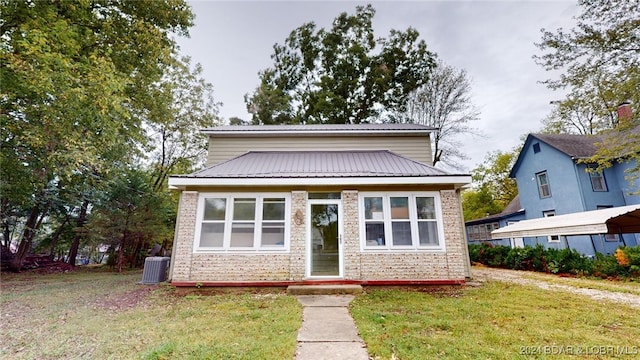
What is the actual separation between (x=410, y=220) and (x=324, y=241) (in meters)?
2.57

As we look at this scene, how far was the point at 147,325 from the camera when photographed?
15.6 feet

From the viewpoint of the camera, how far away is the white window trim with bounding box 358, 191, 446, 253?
7699 millimetres

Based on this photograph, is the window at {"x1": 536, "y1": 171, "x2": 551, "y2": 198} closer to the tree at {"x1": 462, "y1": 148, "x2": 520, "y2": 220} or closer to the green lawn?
the tree at {"x1": 462, "y1": 148, "x2": 520, "y2": 220}

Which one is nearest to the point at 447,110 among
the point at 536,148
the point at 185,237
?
the point at 536,148

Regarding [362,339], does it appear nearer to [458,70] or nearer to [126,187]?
[126,187]

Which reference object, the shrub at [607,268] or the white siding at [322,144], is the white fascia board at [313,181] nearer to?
the white siding at [322,144]

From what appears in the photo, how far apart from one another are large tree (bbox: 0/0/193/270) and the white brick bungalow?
322cm

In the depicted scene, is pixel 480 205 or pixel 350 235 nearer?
pixel 350 235

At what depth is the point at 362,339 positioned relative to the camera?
13.1ft

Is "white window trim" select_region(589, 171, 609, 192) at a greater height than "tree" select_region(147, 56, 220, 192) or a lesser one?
lesser

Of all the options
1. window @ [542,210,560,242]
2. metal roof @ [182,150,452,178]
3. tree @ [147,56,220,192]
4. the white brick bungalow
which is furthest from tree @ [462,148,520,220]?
tree @ [147,56,220,192]

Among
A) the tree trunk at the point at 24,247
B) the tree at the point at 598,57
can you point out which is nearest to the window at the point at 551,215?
the tree at the point at 598,57

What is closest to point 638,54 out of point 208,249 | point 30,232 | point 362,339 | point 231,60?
point 362,339

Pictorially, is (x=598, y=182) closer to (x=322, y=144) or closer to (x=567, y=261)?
(x=567, y=261)
